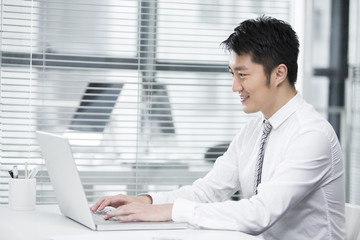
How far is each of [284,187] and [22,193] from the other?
0.87m

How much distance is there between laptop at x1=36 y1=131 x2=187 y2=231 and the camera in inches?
72.1

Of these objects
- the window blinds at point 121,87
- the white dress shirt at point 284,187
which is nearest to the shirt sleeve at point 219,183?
the white dress shirt at point 284,187

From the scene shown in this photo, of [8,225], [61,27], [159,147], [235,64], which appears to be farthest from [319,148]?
[61,27]

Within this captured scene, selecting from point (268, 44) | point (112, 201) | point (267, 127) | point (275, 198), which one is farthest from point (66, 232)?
point (268, 44)

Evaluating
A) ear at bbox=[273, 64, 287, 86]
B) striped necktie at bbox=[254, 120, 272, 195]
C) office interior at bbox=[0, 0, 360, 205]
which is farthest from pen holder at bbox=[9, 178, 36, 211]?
office interior at bbox=[0, 0, 360, 205]

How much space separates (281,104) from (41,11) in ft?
4.83

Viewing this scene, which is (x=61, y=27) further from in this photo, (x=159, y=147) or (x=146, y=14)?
(x=159, y=147)

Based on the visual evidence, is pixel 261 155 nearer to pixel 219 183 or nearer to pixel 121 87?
pixel 219 183

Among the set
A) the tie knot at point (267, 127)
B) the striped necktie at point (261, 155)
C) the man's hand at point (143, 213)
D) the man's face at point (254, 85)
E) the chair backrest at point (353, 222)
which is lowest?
the chair backrest at point (353, 222)

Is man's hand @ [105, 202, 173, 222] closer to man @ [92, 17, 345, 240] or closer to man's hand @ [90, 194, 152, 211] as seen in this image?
man @ [92, 17, 345, 240]

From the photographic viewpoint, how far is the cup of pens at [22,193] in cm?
218

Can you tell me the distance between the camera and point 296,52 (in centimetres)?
232

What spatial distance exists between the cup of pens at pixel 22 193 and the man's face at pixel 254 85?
78cm

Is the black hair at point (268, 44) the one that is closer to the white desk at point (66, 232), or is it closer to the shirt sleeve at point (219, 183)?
the shirt sleeve at point (219, 183)
